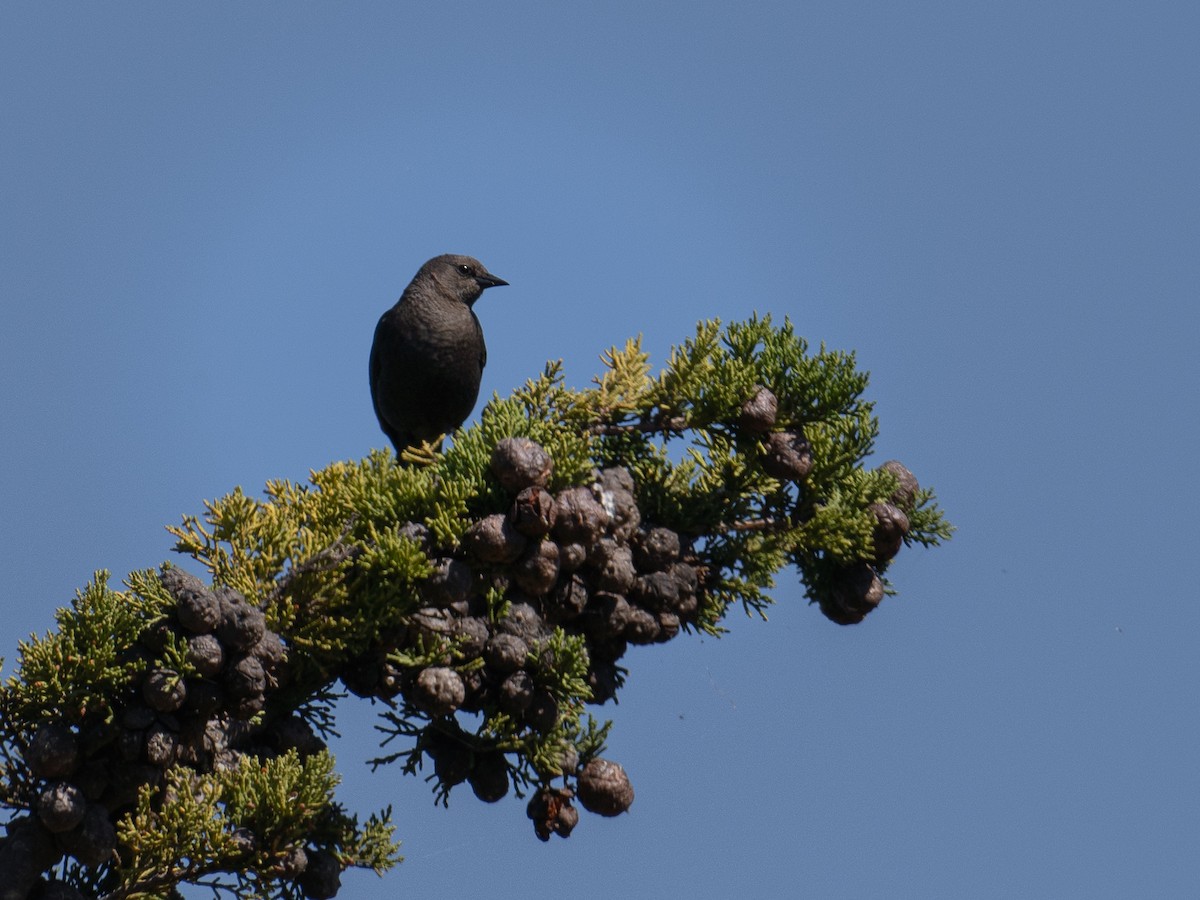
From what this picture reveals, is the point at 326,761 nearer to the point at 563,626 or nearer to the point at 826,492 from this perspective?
the point at 563,626

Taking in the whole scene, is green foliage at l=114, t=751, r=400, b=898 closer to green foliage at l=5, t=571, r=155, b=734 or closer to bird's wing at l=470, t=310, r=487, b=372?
green foliage at l=5, t=571, r=155, b=734

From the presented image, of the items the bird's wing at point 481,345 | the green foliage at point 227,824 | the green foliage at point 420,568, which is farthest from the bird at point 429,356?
the green foliage at point 227,824

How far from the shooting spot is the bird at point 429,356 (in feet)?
23.7

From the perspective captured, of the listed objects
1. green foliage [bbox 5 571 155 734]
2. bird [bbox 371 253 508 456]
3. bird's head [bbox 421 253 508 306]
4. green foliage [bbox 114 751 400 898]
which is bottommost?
green foliage [bbox 114 751 400 898]

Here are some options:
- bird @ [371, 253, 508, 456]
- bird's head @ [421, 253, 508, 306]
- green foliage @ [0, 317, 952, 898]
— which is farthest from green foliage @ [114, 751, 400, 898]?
bird's head @ [421, 253, 508, 306]

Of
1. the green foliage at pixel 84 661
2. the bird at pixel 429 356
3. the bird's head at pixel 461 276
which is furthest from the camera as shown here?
the bird's head at pixel 461 276

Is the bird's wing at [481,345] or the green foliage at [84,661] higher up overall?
the bird's wing at [481,345]

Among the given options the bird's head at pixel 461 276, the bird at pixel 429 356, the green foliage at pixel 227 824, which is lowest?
the green foliage at pixel 227 824

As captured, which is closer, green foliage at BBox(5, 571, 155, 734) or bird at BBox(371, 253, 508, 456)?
green foliage at BBox(5, 571, 155, 734)

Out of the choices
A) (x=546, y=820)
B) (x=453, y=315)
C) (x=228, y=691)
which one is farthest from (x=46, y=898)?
(x=453, y=315)

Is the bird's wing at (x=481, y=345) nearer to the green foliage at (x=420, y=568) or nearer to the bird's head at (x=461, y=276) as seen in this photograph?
the bird's head at (x=461, y=276)

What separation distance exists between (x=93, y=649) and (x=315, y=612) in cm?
49

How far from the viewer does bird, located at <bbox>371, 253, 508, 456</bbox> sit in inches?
284

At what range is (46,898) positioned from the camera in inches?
106
